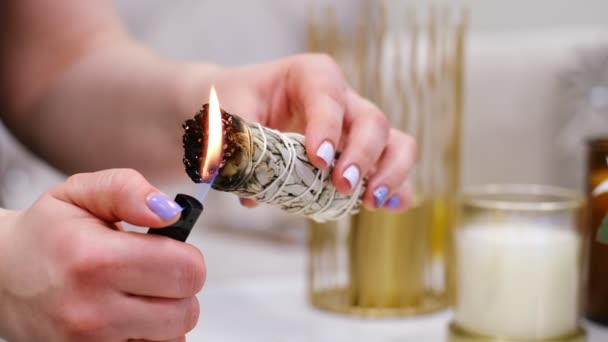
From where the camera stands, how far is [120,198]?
35 centimetres

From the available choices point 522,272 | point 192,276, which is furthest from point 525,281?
point 192,276

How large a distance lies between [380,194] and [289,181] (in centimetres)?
14

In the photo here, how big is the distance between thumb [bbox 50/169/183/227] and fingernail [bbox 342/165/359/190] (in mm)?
157

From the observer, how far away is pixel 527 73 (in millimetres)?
1185

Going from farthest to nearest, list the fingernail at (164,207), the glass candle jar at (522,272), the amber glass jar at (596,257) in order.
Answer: the amber glass jar at (596,257) < the glass candle jar at (522,272) < the fingernail at (164,207)

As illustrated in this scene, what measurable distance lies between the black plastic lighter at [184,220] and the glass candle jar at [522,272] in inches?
15.4

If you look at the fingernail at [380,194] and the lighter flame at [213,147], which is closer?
the lighter flame at [213,147]

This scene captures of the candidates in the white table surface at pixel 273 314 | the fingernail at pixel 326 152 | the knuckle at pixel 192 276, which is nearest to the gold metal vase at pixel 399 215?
the white table surface at pixel 273 314

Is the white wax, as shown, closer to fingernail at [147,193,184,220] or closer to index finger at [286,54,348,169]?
index finger at [286,54,348,169]

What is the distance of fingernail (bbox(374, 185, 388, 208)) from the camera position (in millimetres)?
540

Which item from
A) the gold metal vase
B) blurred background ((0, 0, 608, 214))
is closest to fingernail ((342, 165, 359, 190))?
the gold metal vase

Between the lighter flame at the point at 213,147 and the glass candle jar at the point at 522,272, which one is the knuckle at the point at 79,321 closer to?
the lighter flame at the point at 213,147

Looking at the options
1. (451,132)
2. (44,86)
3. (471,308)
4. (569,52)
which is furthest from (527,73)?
(44,86)

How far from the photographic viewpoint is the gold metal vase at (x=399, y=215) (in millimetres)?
854
